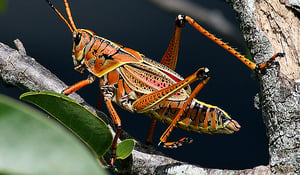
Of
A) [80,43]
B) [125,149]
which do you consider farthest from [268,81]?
[80,43]

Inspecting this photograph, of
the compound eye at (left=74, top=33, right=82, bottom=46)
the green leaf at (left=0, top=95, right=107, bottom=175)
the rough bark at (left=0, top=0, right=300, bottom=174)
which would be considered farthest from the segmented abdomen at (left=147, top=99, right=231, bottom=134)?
the green leaf at (left=0, top=95, right=107, bottom=175)

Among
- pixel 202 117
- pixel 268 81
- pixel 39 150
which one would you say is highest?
pixel 268 81

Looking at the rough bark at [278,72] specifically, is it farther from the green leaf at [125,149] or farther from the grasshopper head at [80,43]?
the grasshopper head at [80,43]

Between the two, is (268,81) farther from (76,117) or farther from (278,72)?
(76,117)

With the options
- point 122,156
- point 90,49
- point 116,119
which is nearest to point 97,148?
point 122,156

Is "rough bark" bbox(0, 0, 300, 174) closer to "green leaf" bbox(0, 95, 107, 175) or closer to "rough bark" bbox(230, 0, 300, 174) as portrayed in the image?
"rough bark" bbox(230, 0, 300, 174)

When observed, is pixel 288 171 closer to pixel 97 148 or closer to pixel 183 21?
pixel 97 148

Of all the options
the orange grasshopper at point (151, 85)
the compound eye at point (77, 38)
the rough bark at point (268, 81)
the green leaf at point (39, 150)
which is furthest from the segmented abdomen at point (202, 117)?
the green leaf at point (39, 150)
